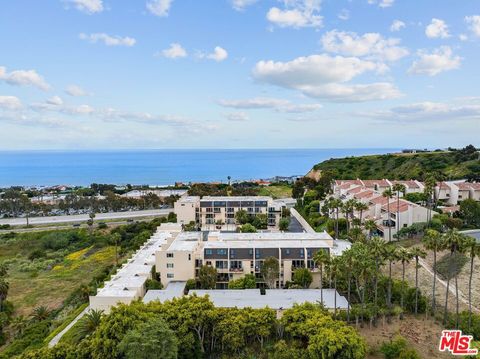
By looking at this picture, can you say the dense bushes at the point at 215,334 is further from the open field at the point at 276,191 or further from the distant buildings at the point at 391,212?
the open field at the point at 276,191

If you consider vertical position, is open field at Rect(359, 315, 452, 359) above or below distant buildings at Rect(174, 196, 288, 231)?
below

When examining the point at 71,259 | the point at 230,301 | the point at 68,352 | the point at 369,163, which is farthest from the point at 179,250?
the point at 369,163

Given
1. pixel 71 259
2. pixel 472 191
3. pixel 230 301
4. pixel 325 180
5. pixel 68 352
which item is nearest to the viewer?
pixel 68 352

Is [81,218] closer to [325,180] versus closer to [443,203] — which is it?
[325,180]

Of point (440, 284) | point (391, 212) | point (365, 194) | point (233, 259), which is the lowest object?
point (440, 284)

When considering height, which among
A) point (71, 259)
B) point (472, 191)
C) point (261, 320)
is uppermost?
point (472, 191)

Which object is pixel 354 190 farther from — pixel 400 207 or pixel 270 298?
pixel 270 298

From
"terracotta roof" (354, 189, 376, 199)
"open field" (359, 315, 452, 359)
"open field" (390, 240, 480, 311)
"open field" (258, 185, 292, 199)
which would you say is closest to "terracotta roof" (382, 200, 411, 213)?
"terracotta roof" (354, 189, 376, 199)

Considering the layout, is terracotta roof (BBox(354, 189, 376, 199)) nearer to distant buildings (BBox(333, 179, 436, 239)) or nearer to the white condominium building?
distant buildings (BBox(333, 179, 436, 239))

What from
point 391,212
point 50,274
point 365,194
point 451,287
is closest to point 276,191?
point 365,194
